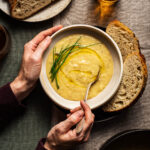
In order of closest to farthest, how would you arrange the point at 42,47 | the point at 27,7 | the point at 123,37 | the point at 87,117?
the point at 87,117 < the point at 42,47 < the point at 123,37 < the point at 27,7

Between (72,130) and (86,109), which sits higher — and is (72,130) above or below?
below

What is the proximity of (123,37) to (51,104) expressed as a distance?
69cm

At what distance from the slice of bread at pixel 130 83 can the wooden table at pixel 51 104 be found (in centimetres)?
13

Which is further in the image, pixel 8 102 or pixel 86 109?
pixel 8 102

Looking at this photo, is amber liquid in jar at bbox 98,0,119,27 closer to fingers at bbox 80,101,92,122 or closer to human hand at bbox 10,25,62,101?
human hand at bbox 10,25,62,101

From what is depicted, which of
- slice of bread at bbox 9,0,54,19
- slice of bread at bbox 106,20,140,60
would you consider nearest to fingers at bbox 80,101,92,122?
slice of bread at bbox 106,20,140,60

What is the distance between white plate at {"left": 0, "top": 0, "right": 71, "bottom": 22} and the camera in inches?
66.2

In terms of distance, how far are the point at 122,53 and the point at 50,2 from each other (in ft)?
2.09

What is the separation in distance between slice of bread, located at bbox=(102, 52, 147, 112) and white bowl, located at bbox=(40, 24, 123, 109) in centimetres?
10

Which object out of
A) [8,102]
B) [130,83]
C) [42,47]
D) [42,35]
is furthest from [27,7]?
[130,83]

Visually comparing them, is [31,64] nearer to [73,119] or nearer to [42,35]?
[42,35]

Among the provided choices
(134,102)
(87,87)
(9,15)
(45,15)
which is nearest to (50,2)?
(45,15)

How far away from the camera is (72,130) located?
143 centimetres

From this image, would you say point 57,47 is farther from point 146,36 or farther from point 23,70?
point 146,36
